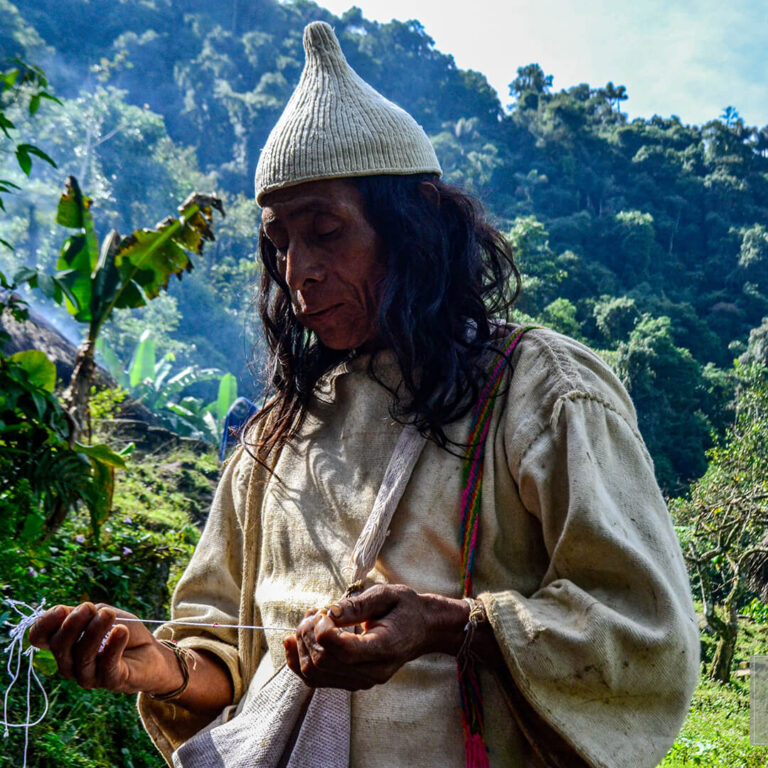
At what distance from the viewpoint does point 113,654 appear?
5.17 feet

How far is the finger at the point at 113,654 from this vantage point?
158 centimetres

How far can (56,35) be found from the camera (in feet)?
193

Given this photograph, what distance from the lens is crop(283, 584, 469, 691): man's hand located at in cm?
129

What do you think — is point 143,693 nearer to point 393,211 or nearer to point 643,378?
point 393,211

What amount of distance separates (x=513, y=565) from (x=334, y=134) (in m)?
0.99

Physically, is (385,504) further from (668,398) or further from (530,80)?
(530,80)

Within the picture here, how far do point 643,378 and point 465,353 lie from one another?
850 inches

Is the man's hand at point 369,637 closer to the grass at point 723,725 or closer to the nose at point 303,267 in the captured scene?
the nose at point 303,267

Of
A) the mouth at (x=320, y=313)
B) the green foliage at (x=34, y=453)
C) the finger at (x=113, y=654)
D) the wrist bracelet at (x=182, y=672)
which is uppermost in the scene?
the mouth at (x=320, y=313)

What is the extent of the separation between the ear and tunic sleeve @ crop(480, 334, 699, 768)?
0.69 m

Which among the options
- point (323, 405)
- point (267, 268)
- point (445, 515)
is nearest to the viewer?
point (445, 515)

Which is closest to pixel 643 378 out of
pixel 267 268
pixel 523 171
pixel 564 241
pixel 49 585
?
pixel 564 241

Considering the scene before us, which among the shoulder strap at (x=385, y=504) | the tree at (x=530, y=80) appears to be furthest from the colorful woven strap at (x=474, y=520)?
the tree at (x=530, y=80)

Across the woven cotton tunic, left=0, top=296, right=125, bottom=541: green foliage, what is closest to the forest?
left=0, top=296, right=125, bottom=541: green foliage
